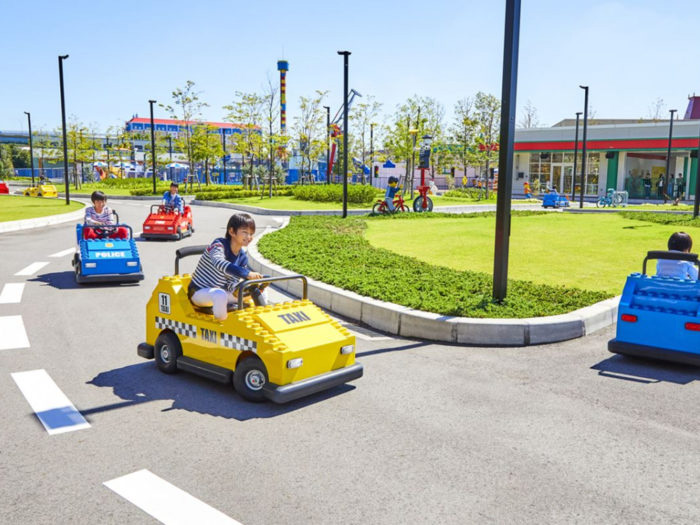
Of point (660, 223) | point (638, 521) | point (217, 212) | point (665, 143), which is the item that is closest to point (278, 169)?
point (217, 212)

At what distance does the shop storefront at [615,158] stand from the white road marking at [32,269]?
3732cm

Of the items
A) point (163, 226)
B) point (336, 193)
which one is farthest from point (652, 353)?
point (336, 193)

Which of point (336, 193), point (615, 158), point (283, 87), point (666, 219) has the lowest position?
point (666, 219)

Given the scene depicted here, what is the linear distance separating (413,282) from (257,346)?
A: 14.7ft

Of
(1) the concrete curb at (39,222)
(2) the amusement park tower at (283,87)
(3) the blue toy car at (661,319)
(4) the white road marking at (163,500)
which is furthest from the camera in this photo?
(2) the amusement park tower at (283,87)

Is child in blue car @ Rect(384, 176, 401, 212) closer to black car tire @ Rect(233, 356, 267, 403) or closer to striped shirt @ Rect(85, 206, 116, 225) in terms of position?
striped shirt @ Rect(85, 206, 116, 225)

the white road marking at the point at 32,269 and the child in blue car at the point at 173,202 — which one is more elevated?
the child in blue car at the point at 173,202

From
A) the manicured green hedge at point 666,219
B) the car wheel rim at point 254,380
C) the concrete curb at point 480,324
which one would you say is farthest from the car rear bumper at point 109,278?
the manicured green hedge at point 666,219

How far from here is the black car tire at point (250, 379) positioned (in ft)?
16.2

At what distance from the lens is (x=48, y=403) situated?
16.3 feet

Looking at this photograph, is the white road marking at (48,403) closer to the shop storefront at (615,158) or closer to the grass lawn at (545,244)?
the grass lawn at (545,244)

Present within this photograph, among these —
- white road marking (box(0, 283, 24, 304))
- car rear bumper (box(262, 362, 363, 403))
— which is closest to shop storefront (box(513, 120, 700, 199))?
white road marking (box(0, 283, 24, 304))

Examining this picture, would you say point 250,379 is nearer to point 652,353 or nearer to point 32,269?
point 652,353

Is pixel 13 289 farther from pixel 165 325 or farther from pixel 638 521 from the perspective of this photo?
pixel 638 521
